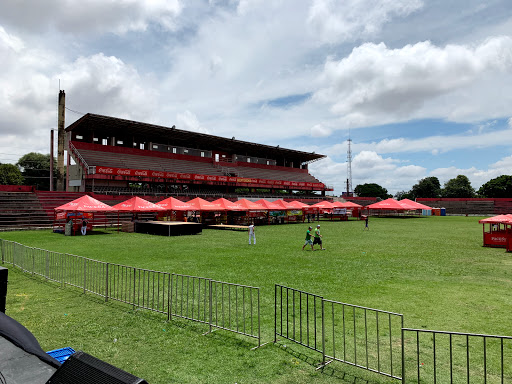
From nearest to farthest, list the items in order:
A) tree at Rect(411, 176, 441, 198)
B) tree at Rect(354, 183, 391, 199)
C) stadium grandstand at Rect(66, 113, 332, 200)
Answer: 1. stadium grandstand at Rect(66, 113, 332, 200)
2. tree at Rect(411, 176, 441, 198)
3. tree at Rect(354, 183, 391, 199)

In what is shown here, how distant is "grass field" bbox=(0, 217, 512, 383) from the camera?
490 centimetres

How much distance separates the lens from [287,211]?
41.7 m

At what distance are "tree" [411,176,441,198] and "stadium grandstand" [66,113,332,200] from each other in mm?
47657

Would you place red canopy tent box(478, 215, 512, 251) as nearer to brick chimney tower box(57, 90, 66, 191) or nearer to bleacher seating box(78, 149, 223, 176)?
bleacher seating box(78, 149, 223, 176)

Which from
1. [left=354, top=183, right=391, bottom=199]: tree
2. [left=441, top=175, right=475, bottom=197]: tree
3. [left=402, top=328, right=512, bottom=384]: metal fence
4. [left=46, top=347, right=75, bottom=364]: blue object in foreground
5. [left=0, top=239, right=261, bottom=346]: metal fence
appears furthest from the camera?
[left=354, top=183, right=391, bottom=199]: tree

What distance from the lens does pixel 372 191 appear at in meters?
132

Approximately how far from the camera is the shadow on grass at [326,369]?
4.57m

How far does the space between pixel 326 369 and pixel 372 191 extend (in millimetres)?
135300

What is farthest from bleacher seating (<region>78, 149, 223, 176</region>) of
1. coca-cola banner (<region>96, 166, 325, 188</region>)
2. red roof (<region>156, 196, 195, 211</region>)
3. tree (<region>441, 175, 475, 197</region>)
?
tree (<region>441, 175, 475, 197</region>)

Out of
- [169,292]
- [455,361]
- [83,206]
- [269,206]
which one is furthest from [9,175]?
[455,361]

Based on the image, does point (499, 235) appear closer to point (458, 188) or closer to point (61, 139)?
point (61, 139)

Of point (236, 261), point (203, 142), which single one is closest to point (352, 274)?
point (236, 261)

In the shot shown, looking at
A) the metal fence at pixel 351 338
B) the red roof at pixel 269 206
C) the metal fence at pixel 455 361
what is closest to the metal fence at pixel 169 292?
the metal fence at pixel 351 338

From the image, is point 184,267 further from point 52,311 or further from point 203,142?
point 203,142
